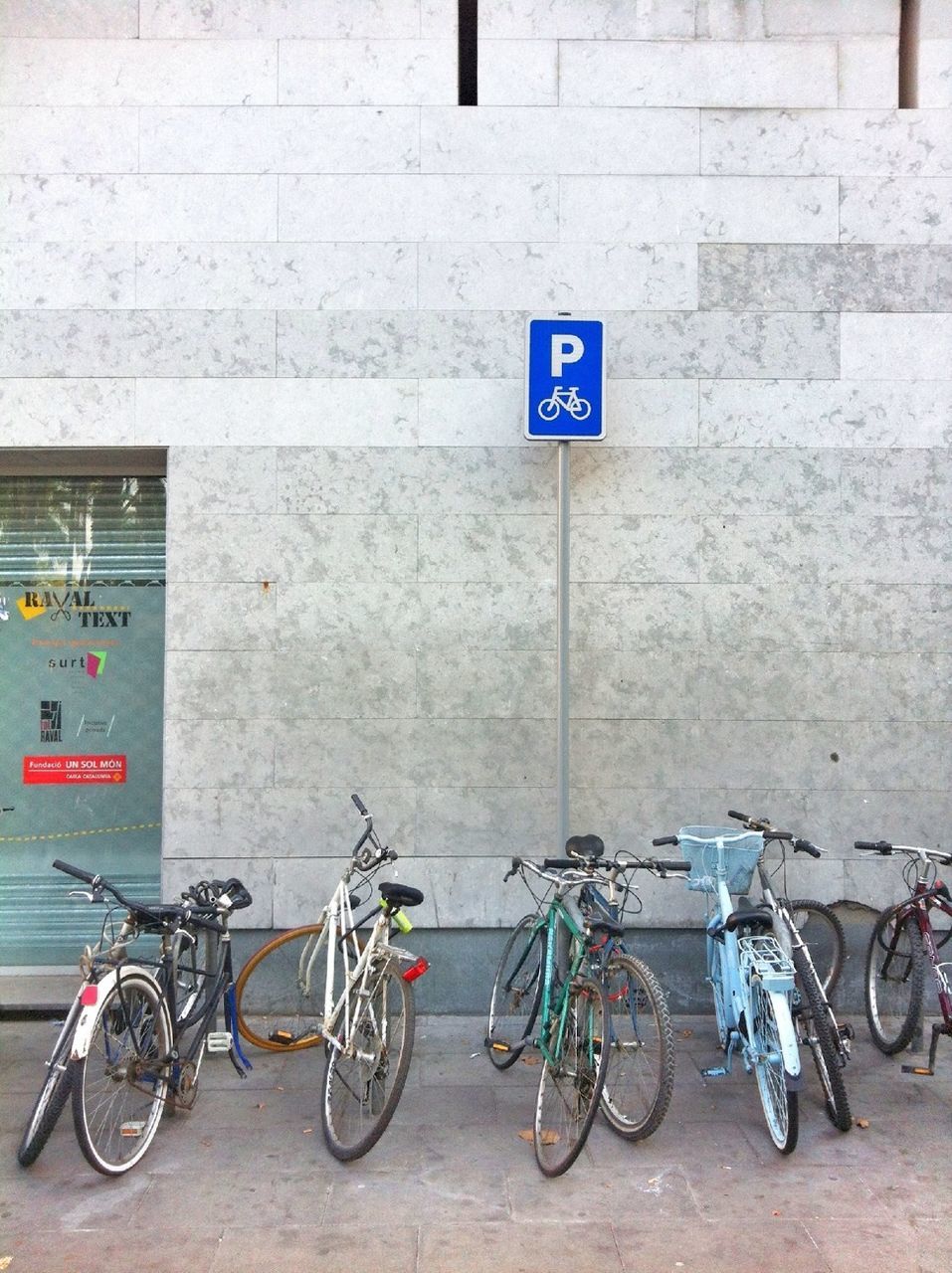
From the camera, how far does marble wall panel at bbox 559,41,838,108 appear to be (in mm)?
6258

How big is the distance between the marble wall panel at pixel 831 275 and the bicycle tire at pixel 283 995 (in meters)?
4.28

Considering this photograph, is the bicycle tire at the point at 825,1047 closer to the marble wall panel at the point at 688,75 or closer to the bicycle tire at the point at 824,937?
the bicycle tire at the point at 824,937

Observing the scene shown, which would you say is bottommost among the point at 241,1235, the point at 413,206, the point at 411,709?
the point at 241,1235

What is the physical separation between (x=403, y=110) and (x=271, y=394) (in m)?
1.78

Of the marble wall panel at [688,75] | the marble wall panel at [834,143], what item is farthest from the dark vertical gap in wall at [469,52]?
the marble wall panel at [834,143]

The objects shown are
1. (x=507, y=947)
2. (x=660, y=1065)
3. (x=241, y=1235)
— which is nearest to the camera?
(x=241, y=1235)

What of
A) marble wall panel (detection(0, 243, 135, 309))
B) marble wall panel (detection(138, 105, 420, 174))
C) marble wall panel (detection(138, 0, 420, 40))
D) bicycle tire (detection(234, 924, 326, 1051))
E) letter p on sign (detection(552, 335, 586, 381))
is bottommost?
bicycle tire (detection(234, 924, 326, 1051))

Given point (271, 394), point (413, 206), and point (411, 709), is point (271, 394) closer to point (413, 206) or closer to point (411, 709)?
point (413, 206)

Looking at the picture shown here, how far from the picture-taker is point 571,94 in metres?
6.26

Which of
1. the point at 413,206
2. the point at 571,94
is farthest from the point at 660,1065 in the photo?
the point at 571,94

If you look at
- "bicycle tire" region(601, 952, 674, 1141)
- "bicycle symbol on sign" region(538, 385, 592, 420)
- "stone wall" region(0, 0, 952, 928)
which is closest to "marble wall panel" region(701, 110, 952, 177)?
"stone wall" region(0, 0, 952, 928)

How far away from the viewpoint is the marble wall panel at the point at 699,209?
627 centimetres

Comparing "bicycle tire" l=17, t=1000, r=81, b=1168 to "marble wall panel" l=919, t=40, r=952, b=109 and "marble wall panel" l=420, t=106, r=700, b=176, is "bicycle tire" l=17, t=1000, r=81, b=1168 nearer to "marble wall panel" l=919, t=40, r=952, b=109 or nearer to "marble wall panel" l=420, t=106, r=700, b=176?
"marble wall panel" l=420, t=106, r=700, b=176

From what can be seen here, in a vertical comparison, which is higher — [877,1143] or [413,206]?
[413,206]
